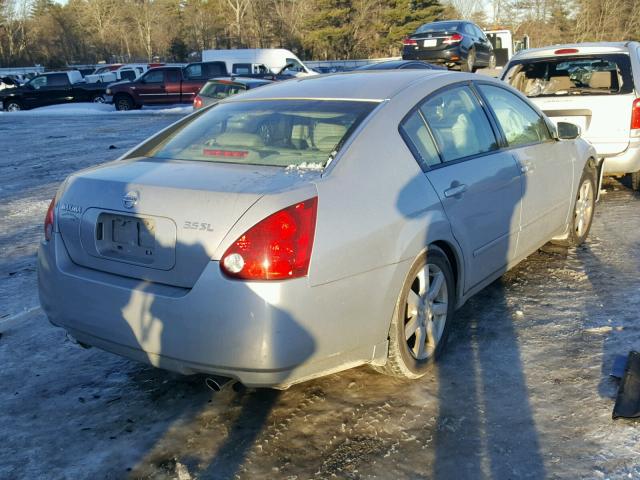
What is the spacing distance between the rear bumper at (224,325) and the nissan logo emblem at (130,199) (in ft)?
1.08

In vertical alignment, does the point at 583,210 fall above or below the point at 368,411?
above

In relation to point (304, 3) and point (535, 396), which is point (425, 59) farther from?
point (304, 3)

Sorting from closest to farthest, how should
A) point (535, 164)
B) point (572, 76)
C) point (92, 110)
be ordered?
point (535, 164), point (572, 76), point (92, 110)

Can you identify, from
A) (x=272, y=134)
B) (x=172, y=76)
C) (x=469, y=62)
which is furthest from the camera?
(x=172, y=76)

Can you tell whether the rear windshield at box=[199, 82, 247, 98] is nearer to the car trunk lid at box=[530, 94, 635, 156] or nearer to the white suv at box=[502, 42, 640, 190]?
the white suv at box=[502, 42, 640, 190]

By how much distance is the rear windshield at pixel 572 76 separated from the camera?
7.04m

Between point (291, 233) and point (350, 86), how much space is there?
1460 mm

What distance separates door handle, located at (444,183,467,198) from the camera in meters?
3.46

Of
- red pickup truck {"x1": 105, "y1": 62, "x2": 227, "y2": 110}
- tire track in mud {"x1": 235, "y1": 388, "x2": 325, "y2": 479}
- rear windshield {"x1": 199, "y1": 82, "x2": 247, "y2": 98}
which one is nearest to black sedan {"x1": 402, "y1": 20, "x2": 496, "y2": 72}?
rear windshield {"x1": 199, "y1": 82, "x2": 247, "y2": 98}

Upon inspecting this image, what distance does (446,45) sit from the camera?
1988cm

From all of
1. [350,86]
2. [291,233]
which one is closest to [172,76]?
[350,86]

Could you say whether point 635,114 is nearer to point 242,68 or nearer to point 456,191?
point 456,191

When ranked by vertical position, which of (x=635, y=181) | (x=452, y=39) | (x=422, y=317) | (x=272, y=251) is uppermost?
(x=452, y=39)

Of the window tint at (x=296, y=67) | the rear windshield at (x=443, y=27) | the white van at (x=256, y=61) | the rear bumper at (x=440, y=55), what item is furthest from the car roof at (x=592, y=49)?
the white van at (x=256, y=61)
